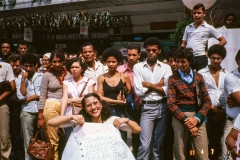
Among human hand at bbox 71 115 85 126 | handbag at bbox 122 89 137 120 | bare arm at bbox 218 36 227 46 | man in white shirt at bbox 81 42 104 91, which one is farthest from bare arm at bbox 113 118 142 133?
bare arm at bbox 218 36 227 46

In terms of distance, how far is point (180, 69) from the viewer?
490 centimetres

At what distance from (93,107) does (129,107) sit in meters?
1.45

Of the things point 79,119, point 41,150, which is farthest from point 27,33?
point 79,119

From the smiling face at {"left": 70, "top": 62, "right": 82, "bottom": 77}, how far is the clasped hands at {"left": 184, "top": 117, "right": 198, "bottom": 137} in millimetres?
1876

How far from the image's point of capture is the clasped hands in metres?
4.70

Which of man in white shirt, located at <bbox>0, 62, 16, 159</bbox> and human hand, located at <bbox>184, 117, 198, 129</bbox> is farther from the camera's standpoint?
man in white shirt, located at <bbox>0, 62, 16, 159</bbox>

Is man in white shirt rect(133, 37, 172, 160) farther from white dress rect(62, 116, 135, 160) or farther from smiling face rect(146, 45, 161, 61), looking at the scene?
white dress rect(62, 116, 135, 160)

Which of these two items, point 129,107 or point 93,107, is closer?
point 93,107

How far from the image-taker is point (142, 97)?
17.5 feet

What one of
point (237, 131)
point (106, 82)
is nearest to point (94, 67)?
point (106, 82)

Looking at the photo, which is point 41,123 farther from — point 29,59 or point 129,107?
point 129,107

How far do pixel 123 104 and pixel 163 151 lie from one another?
128cm

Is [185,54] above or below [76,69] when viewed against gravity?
above

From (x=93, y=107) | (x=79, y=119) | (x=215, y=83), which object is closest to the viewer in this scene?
(x=79, y=119)
